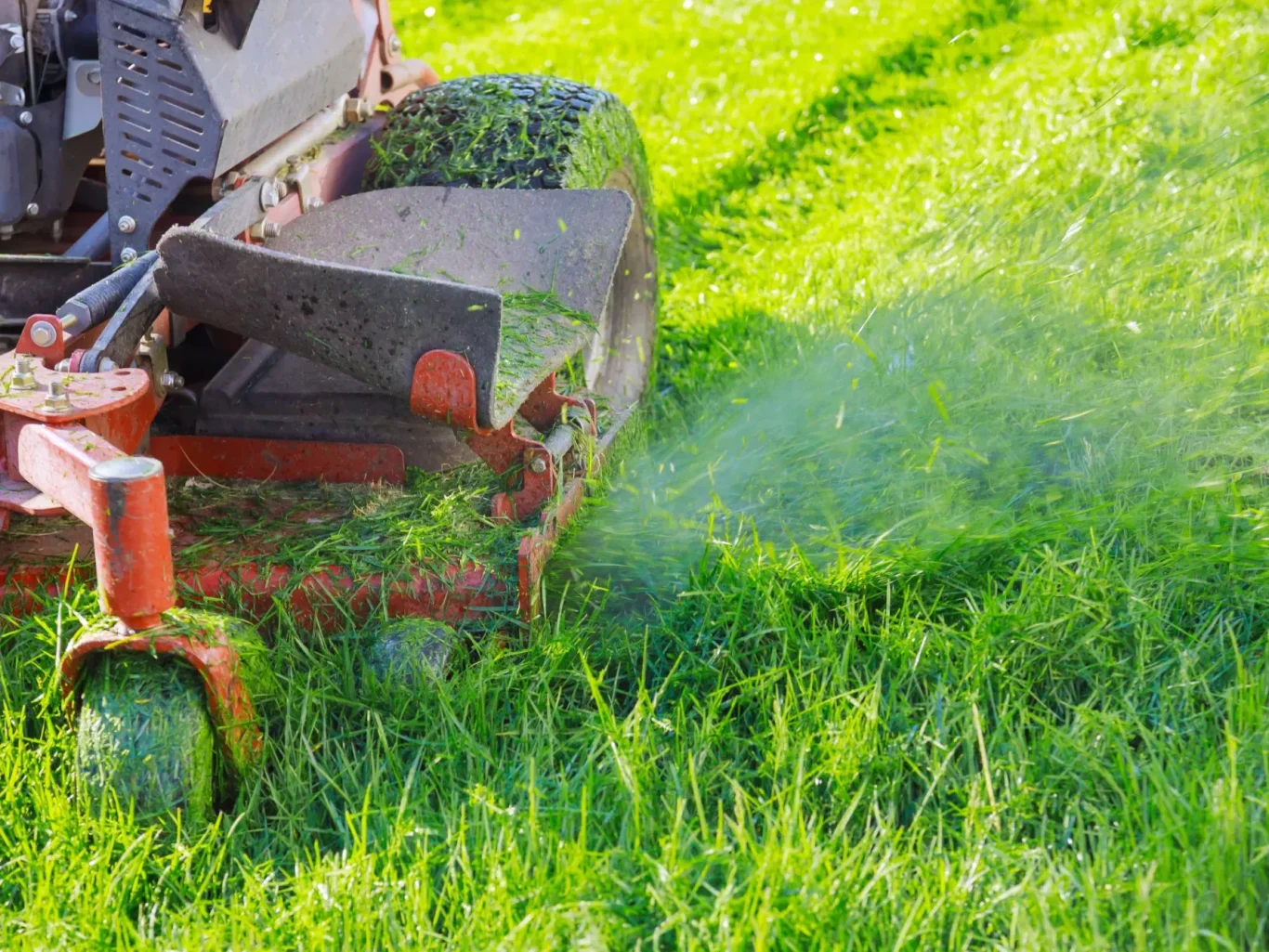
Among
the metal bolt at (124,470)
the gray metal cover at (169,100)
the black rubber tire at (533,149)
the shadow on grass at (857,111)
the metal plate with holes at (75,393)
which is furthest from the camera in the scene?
the shadow on grass at (857,111)

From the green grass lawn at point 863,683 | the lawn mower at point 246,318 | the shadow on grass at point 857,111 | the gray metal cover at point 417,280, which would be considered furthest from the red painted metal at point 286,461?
the shadow on grass at point 857,111

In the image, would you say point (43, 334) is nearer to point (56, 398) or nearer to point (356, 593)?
point (56, 398)

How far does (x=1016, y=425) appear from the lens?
2.80 m

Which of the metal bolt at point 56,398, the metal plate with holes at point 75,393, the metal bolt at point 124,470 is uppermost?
the metal bolt at point 124,470

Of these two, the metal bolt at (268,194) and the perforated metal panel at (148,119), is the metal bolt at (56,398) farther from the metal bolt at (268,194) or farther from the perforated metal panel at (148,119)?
the metal bolt at (268,194)

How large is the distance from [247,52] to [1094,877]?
6.50 ft

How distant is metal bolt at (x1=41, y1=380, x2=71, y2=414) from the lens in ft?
6.52

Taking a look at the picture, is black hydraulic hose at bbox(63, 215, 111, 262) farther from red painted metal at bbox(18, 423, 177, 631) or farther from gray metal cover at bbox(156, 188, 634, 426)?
red painted metal at bbox(18, 423, 177, 631)

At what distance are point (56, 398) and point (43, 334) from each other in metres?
0.20

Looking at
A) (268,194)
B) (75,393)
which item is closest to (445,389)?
(75,393)

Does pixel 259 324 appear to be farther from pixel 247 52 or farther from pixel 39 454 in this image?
pixel 247 52

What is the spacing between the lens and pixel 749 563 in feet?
8.06

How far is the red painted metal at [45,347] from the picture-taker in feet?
7.07

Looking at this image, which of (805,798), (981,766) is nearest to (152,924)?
(805,798)
